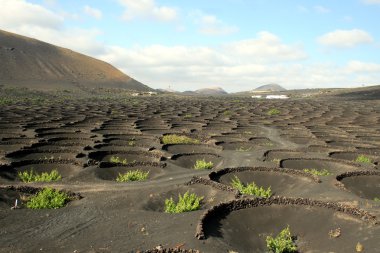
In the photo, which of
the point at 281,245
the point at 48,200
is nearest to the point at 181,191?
the point at 48,200

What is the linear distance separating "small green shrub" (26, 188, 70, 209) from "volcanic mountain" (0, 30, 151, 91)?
83.1m

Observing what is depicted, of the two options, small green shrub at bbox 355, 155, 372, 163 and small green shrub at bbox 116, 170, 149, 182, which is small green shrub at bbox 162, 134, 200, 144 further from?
small green shrub at bbox 355, 155, 372, 163

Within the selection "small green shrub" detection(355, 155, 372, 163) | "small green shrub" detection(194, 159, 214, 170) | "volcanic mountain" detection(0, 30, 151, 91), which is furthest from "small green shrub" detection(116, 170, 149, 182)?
"volcanic mountain" detection(0, 30, 151, 91)

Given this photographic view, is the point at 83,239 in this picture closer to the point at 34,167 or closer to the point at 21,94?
the point at 34,167

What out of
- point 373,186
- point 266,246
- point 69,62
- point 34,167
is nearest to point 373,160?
point 373,186

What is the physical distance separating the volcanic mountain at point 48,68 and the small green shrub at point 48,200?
83146 mm

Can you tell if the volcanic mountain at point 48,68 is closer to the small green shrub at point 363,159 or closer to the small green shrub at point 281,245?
the small green shrub at point 363,159

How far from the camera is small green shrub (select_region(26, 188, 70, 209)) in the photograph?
12774 mm

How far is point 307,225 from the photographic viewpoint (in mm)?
11781

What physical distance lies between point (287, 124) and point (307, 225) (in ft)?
87.7

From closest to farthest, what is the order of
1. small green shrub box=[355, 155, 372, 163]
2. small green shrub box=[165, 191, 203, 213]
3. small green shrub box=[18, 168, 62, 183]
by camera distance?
small green shrub box=[165, 191, 203, 213] → small green shrub box=[18, 168, 62, 183] → small green shrub box=[355, 155, 372, 163]

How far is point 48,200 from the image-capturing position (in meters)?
13.1

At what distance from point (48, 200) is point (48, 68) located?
11125cm

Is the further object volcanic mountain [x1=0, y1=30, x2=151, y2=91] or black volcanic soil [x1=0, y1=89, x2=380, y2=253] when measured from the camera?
volcanic mountain [x1=0, y1=30, x2=151, y2=91]
